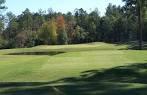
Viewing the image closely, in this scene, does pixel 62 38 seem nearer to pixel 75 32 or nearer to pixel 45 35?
pixel 45 35

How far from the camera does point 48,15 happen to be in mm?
155750

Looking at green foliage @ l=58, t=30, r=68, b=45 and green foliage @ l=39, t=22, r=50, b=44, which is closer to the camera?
green foliage @ l=58, t=30, r=68, b=45

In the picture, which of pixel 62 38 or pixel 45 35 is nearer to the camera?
pixel 62 38

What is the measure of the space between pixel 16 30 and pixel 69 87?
373ft

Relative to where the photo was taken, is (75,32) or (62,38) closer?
(62,38)

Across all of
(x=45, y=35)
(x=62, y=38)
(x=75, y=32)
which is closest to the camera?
(x=62, y=38)

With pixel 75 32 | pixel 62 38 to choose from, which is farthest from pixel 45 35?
pixel 75 32

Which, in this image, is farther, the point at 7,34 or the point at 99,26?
the point at 7,34

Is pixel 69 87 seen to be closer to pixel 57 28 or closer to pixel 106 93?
pixel 106 93

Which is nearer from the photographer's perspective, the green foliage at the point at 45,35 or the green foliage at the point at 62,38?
the green foliage at the point at 62,38

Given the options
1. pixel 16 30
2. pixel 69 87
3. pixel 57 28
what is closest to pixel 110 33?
pixel 57 28

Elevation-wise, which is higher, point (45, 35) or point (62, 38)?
point (45, 35)

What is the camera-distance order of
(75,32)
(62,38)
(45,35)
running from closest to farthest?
1. (62,38)
2. (45,35)
3. (75,32)

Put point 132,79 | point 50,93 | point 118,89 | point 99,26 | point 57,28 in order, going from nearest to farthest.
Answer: point 50,93 < point 118,89 < point 132,79 < point 57,28 < point 99,26
